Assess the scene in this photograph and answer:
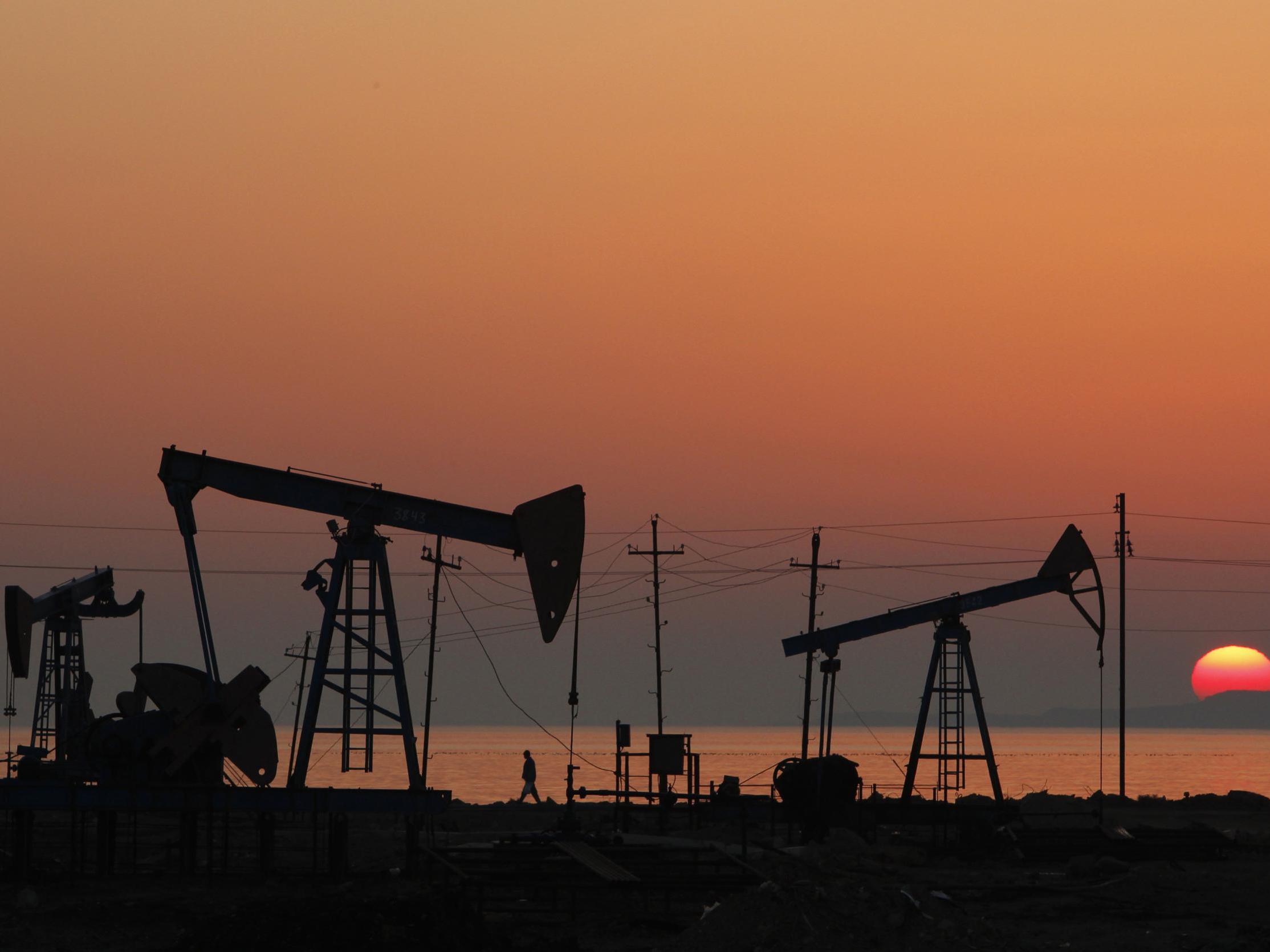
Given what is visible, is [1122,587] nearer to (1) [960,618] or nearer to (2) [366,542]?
(1) [960,618]

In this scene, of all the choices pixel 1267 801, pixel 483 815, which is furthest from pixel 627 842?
pixel 1267 801

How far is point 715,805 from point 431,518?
10.2 m

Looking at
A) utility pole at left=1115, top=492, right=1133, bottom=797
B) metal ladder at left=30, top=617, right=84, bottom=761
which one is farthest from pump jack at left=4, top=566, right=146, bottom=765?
utility pole at left=1115, top=492, right=1133, bottom=797

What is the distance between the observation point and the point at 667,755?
32.0 m

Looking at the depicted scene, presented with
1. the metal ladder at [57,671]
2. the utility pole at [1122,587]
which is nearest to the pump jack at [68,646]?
the metal ladder at [57,671]

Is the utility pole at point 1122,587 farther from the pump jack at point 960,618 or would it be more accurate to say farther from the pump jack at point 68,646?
the pump jack at point 68,646

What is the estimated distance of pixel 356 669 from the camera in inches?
886

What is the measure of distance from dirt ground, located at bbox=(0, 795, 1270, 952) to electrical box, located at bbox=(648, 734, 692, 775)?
382 cm

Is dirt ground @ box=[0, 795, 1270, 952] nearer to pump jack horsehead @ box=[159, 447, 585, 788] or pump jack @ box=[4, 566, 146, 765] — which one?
pump jack horsehead @ box=[159, 447, 585, 788]

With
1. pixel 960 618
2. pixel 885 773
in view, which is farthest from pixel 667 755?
pixel 885 773

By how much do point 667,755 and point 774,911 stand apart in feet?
52.2

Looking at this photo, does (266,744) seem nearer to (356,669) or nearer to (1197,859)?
(356,669)

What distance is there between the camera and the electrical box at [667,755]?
31547mm

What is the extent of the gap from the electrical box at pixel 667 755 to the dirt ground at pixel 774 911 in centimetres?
382
